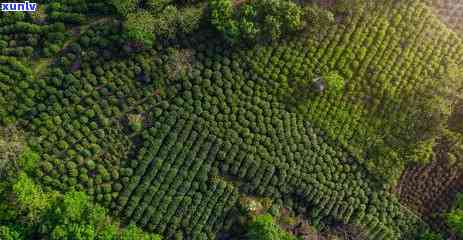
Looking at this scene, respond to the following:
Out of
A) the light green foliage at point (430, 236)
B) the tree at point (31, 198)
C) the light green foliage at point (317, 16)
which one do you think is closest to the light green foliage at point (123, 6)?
the light green foliage at point (317, 16)

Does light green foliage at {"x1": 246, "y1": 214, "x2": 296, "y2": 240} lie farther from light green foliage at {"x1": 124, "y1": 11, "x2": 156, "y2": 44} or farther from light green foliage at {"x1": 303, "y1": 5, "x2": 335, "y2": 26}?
light green foliage at {"x1": 124, "y1": 11, "x2": 156, "y2": 44}

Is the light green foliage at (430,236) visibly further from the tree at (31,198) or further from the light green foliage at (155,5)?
the tree at (31,198)

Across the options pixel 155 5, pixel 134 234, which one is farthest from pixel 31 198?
pixel 155 5

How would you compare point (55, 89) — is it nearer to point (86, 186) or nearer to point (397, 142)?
point (86, 186)

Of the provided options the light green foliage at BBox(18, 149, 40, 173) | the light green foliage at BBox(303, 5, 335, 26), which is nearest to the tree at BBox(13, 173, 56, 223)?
the light green foliage at BBox(18, 149, 40, 173)

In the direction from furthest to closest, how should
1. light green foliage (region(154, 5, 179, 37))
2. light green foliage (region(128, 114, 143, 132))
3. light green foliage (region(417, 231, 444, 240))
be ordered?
light green foliage (region(417, 231, 444, 240)), light green foliage (region(154, 5, 179, 37)), light green foliage (region(128, 114, 143, 132))

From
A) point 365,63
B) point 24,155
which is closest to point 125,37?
point 24,155
